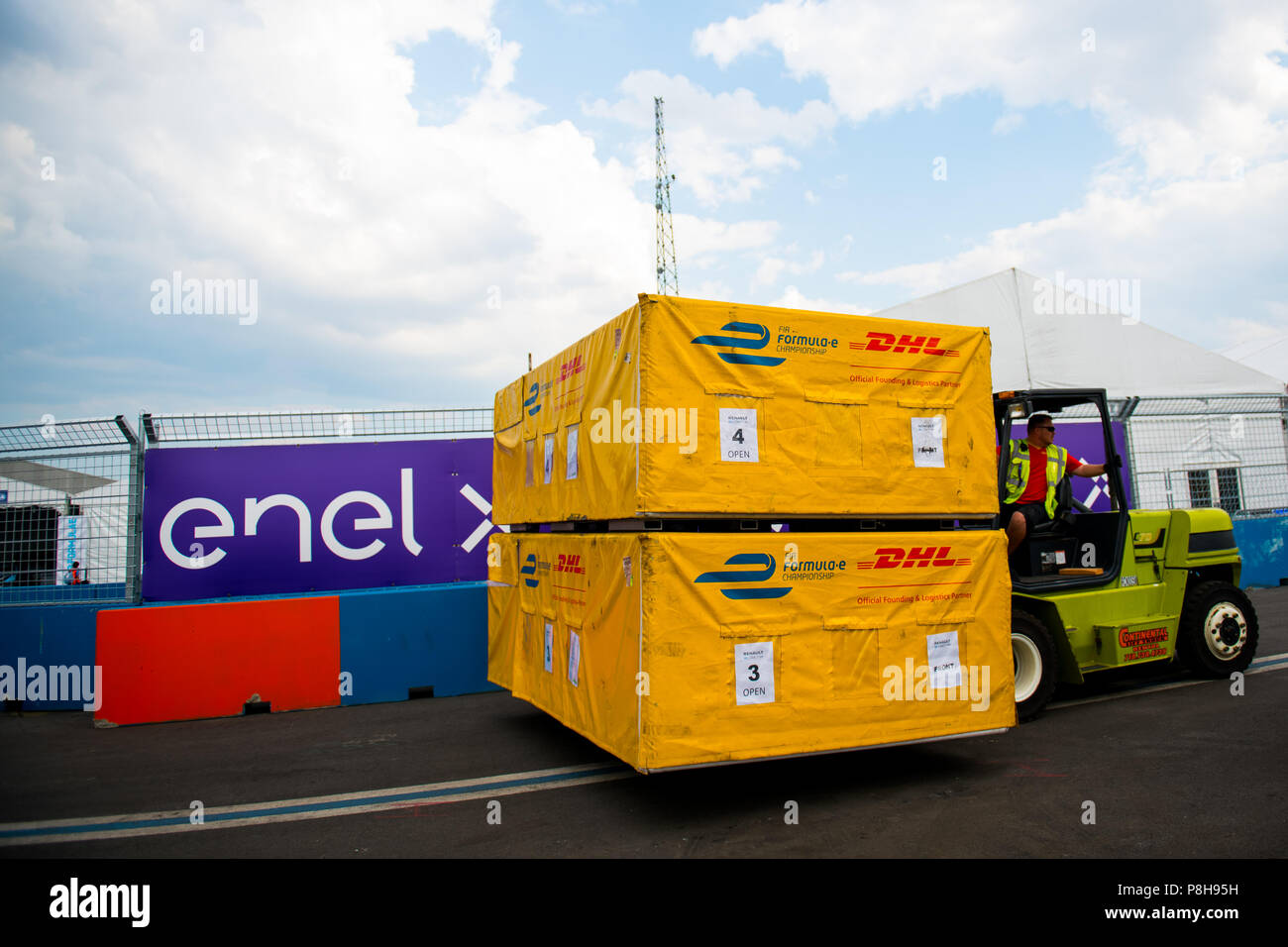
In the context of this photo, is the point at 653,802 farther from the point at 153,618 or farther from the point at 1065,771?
the point at 153,618

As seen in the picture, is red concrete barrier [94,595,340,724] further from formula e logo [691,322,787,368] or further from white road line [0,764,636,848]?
formula e logo [691,322,787,368]

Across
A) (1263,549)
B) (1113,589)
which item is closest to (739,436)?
(1113,589)

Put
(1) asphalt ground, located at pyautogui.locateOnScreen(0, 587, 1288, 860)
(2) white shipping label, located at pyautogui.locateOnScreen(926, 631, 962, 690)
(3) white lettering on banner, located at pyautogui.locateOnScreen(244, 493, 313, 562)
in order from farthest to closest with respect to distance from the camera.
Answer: (3) white lettering on banner, located at pyautogui.locateOnScreen(244, 493, 313, 562) < (2) white shipping label, located at pyautogui.locateOnScreen(926, 631, 962, 690) < (1) asphalt ground, located at pyautogui.locateOnScreen(0, 587, 1288, 860)

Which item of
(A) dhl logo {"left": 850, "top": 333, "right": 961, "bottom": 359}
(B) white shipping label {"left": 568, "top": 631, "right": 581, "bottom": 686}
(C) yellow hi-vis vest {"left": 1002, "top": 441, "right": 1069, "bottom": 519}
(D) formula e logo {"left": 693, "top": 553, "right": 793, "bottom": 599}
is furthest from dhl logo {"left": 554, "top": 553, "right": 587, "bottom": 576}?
(C) yellow hi-vis vest {"left": 1002, "top": 441, "right": 1069, "bottom": 519}

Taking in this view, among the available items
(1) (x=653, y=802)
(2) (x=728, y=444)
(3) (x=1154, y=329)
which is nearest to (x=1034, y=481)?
(2) (x=728, y=444)

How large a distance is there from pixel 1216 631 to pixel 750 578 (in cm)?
524

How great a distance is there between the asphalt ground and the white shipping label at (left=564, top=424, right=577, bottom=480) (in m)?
1.84

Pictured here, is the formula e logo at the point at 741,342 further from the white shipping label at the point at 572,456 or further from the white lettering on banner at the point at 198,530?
the white lettering on banner at the point at 198,530

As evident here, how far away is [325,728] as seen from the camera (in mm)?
6465

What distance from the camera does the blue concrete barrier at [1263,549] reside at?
41.0 ft

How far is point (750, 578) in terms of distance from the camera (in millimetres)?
4035

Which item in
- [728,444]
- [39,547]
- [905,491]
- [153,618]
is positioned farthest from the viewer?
[39,547]

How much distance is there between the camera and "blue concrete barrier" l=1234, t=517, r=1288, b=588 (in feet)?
41.0
